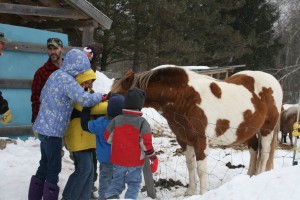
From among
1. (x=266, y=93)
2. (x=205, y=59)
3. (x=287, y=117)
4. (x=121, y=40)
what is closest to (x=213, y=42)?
(x=205, y=59)

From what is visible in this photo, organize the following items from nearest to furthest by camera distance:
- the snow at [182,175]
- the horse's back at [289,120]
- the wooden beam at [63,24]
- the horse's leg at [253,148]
Answer: 1. the snow at [182,175]
2. the horse's leg at [253,148]
3. the wooden beam at [63,24]
4. the horse's back at [289,120]

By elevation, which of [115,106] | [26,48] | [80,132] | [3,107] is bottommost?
[80,132]

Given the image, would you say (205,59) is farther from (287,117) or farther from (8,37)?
(8,37)

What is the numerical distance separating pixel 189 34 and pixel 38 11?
14.6 meters

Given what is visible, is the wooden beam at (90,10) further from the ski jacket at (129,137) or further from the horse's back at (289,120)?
the horse's back at (289,120)

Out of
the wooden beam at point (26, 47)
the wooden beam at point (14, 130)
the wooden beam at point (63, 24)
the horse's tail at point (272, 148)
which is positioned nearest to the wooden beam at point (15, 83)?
the wooden beam at point (26, 47)

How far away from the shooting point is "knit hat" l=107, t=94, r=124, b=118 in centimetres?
325

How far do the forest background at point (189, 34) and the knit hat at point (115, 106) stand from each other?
11.3 metres

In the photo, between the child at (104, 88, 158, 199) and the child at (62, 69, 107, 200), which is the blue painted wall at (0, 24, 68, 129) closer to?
the child at (62, 69, 107, 200)

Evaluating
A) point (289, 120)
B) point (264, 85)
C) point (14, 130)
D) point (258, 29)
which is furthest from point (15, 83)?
point (258, 29)

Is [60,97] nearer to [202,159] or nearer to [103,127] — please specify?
[103,127]

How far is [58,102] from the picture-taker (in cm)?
321

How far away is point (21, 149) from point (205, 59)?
17.2 meters

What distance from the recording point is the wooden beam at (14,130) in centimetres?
560
